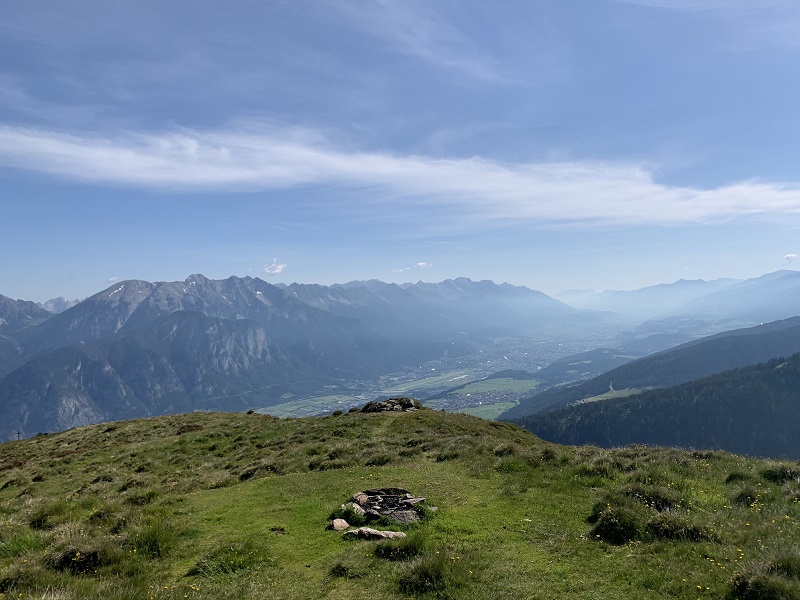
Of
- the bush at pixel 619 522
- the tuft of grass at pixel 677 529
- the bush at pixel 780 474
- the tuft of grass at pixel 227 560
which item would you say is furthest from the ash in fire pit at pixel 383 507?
the bush at pixel 780 474

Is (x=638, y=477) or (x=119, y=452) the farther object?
(x=119, y=452)

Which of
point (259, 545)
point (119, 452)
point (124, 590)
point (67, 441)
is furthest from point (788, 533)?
point (67, 441)

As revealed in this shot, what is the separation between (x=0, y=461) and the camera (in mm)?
40219

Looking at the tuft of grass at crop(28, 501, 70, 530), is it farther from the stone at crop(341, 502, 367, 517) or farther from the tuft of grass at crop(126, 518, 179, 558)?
the stone at crop(341, 502, 367, 517)

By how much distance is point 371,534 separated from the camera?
14.1 metres

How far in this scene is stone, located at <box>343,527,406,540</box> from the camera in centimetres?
1383

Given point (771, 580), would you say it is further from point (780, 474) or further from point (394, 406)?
point (394, 406)

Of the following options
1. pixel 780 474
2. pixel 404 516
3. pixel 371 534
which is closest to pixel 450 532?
pixel 404 516

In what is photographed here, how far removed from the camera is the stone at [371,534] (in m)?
13.8

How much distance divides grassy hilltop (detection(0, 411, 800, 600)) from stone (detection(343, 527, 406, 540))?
46 cm

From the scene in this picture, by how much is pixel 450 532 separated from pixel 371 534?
8.48 feet

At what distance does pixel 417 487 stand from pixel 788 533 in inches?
497

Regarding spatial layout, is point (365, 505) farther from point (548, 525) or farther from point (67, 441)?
point (67, 441)

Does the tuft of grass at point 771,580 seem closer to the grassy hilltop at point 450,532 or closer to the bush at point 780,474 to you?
the grassy hilltop at point 450,532
